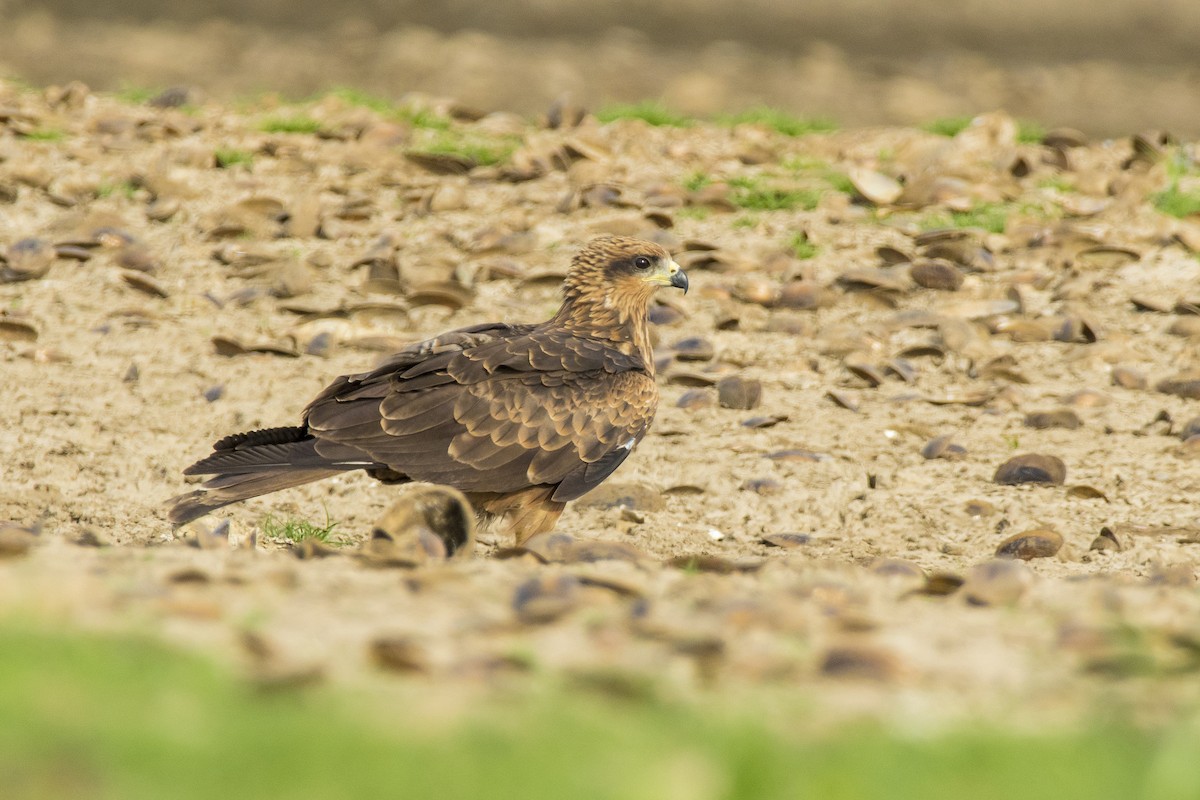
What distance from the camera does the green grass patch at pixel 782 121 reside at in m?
12.6

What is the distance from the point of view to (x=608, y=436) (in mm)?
6266

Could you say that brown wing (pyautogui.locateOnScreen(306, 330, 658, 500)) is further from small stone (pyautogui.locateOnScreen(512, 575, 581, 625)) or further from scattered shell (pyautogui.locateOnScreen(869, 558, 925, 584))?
small stone (pyautogui.locateOnScreen(512, 575, 581, 625))

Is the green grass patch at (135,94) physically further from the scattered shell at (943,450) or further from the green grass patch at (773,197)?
the scattered shell at (943,450)

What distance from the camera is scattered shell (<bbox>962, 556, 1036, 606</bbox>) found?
402 centimetres

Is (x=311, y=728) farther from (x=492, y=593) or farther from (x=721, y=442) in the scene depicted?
(x=721, y=442)

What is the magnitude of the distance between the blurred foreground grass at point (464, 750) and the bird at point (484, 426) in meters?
2.95

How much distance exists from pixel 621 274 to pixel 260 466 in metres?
2.12

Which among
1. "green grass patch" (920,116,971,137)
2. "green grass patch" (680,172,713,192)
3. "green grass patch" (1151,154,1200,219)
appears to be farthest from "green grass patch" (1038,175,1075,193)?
"green grass patch" (680,172,713,192)

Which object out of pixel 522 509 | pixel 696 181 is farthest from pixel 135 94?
pixel 522 509

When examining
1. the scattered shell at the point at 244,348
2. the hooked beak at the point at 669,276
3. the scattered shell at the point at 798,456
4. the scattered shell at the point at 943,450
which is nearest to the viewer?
the hooked beak at the point at 669,276

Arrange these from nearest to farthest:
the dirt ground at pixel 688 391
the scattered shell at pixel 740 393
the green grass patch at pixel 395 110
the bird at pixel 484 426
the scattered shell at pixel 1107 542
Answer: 1. the dirt ground at pixel 688 391
2. the bird at pixel 484 426
3. the scattered shell at pixel 1107 542
4. the scattered shell at pixel 740 393
5. the green grass patch at pixel 395 110

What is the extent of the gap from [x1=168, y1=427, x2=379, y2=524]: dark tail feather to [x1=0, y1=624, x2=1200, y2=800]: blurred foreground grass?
104 inches

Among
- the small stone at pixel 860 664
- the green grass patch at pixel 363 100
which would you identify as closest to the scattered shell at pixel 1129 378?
the small stone at pixel 860 664

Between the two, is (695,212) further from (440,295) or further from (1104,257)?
(1104,257)
